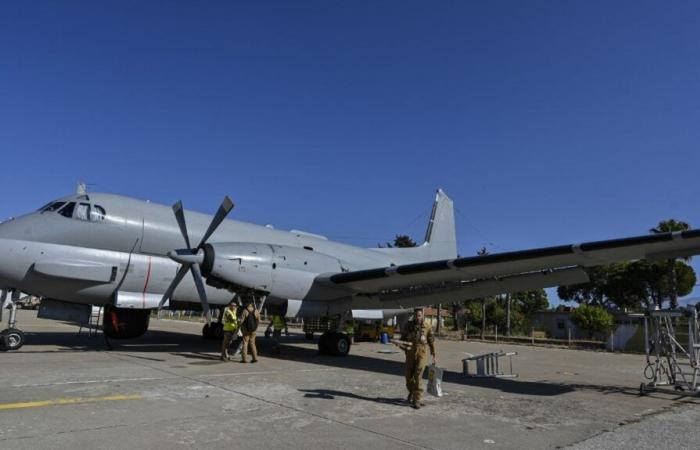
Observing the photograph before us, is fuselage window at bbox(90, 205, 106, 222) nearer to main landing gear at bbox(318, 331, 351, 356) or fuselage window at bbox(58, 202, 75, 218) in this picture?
fuselage window at bbox(58, 202, 75, 218)

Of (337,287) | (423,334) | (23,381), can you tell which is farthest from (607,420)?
(23,381)

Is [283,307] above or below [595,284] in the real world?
below

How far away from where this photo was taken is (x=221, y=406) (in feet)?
24.7

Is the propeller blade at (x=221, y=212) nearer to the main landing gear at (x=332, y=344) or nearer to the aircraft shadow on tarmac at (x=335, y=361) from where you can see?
the aircraft shadow on tarmac at (x=335, y=361)

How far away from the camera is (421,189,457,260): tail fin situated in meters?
24.8

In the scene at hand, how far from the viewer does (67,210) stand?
14.3 meters

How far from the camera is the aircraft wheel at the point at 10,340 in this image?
13594mm

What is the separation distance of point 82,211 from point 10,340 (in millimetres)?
4024

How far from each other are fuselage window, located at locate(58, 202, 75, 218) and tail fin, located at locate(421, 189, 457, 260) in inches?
612

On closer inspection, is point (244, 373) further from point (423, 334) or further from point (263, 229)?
point (263, 229)

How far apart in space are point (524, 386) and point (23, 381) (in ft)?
33.5

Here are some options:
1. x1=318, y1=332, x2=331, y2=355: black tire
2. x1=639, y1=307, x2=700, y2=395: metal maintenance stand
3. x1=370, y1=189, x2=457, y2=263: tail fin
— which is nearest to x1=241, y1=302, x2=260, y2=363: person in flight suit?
x1=318, y1=332, x2=331, y2=355: black tire

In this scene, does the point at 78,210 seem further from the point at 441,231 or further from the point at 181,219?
the point at 441,231

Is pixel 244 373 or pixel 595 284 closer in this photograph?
pixel 244 373
